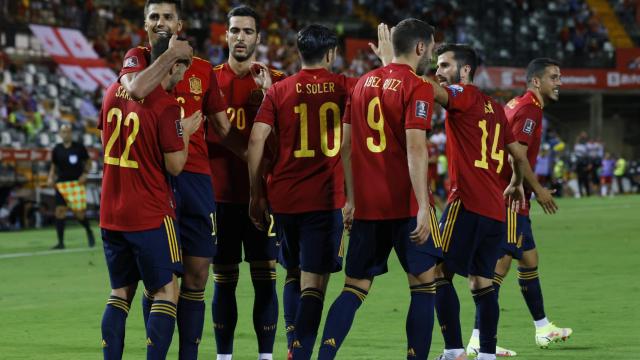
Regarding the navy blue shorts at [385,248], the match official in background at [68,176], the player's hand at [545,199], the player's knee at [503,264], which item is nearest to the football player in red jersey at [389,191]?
the navy blue shorts at [385,248]

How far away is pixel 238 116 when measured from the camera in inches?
334

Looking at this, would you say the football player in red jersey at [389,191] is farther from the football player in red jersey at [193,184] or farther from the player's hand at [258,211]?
the football player in red jersey at [193,184]

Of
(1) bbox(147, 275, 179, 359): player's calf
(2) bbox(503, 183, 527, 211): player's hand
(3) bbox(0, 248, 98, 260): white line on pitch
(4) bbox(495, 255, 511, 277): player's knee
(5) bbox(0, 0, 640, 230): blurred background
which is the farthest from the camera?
(5) bbox(0, 0, 640, 230): blurred background

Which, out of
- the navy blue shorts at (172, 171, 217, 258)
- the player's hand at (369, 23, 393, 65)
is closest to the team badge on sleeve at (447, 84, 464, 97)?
the player's hand at (369, 23, 393, 65)

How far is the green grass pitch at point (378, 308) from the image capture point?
952 centimetres

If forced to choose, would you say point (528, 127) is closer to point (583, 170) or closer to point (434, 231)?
point (434, 231)

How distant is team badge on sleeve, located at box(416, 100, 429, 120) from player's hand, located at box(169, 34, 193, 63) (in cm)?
147

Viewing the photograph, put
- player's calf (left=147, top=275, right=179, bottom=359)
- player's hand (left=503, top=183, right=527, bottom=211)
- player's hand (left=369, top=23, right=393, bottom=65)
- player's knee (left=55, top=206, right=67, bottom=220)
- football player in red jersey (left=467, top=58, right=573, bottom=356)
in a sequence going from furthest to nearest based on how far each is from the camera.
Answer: player's knee (left=55, top=206, right=67, bottom=220), football player in red jersey (left=467, top=58, right=573, bottom=356), player's hand (left=503, top=183, right=527, bottom=211), player's hand (left=369, top=23, right=393, bottom=65), player's calf (left=147, top=275, right=179, bottom=359)

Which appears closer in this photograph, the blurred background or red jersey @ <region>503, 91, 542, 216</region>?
red jersey @ <region>503, 91, 542, 216</region>

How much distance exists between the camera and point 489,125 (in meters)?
8.49

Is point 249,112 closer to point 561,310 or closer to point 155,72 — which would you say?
point 155,72

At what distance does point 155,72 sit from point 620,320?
594 centimetres

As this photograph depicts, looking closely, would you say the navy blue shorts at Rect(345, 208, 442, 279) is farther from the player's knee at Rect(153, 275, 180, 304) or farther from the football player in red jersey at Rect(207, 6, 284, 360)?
the player's knee at Rect(153, 275, 180, 304)

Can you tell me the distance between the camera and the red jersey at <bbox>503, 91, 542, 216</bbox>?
952 centimetres
